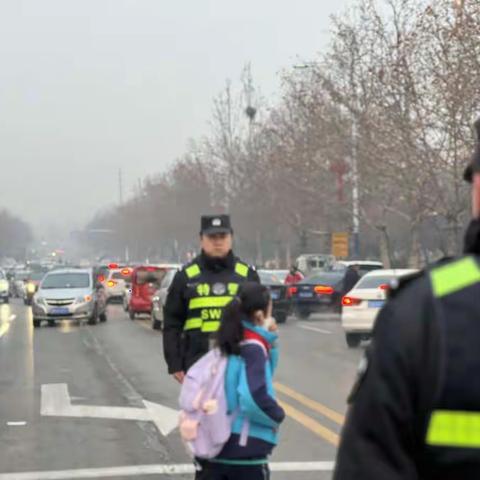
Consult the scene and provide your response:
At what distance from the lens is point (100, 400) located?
1301 cm

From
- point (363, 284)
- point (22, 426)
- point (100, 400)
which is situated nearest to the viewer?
point (22, 426)

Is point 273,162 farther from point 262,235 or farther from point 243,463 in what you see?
point 243,463

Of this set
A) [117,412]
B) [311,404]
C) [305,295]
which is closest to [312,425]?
[311,404]

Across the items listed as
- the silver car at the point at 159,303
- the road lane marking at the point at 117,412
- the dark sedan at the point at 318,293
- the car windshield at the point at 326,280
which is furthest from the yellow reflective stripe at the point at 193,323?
the car windshield at the point at 326,280

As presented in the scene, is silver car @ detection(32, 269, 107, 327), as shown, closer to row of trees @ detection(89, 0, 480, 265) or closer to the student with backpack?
row of trees @ detection(89, 0, 480, 265)

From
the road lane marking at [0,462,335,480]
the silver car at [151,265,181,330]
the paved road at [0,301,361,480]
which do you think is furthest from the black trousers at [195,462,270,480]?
the silver car at [151,265,181,330]

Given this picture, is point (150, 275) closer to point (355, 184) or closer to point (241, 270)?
point (355, 184)

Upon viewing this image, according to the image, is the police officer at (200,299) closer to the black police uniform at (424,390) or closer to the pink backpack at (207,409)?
the pink backpack at (207,409)

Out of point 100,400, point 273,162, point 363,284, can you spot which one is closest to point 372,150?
point 273,162

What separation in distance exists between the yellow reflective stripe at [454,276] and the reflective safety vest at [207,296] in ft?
14.1

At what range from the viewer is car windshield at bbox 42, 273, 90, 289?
2959cm

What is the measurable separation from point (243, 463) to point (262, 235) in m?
76.7

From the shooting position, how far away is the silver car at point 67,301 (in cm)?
2875

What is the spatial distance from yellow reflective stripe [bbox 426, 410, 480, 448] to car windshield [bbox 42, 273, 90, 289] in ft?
90.8
